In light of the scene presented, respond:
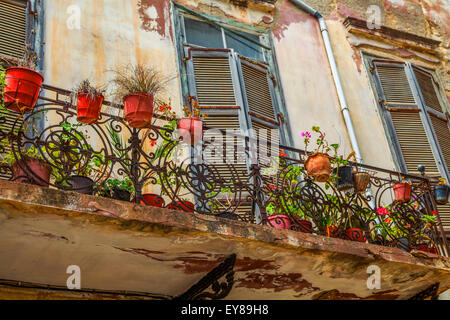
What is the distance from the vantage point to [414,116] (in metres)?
8.44

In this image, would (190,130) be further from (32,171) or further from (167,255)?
(32,171)

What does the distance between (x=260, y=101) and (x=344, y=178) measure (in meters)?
1.84

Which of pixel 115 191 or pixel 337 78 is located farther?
pixel 337 78

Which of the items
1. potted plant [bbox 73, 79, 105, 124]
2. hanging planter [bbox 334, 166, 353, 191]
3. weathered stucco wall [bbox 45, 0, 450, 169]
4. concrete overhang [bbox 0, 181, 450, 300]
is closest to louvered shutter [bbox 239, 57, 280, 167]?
weathered stucco wall [bbox 45, 0, 450, 169]

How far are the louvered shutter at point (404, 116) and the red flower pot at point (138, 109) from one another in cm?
419

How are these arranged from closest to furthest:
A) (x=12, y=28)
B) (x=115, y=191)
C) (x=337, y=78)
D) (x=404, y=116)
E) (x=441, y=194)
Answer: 1. (x=115, y=191)
2. (x=12, y=28)
3. (x=441, y=194)
4. (x=337, y=78)
5. (x=404, y=116)

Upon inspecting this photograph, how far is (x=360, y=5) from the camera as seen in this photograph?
31.2 ft

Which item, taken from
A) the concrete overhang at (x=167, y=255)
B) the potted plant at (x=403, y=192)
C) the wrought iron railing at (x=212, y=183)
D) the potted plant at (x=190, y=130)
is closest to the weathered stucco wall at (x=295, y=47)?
the wrought iron railing at (x=212, y=183)

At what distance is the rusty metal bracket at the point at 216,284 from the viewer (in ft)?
17.0

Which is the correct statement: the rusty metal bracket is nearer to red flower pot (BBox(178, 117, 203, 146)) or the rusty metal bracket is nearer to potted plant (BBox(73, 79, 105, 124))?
red flower pot (BBox(178, 117, 203, 146))

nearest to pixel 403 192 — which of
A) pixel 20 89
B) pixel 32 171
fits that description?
pixel 32 171

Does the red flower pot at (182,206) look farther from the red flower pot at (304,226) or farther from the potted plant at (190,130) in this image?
the red flower pot at (304,226)

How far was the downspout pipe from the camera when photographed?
25.2 ft

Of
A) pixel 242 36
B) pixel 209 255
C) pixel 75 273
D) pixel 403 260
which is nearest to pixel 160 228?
pixel 209 255
